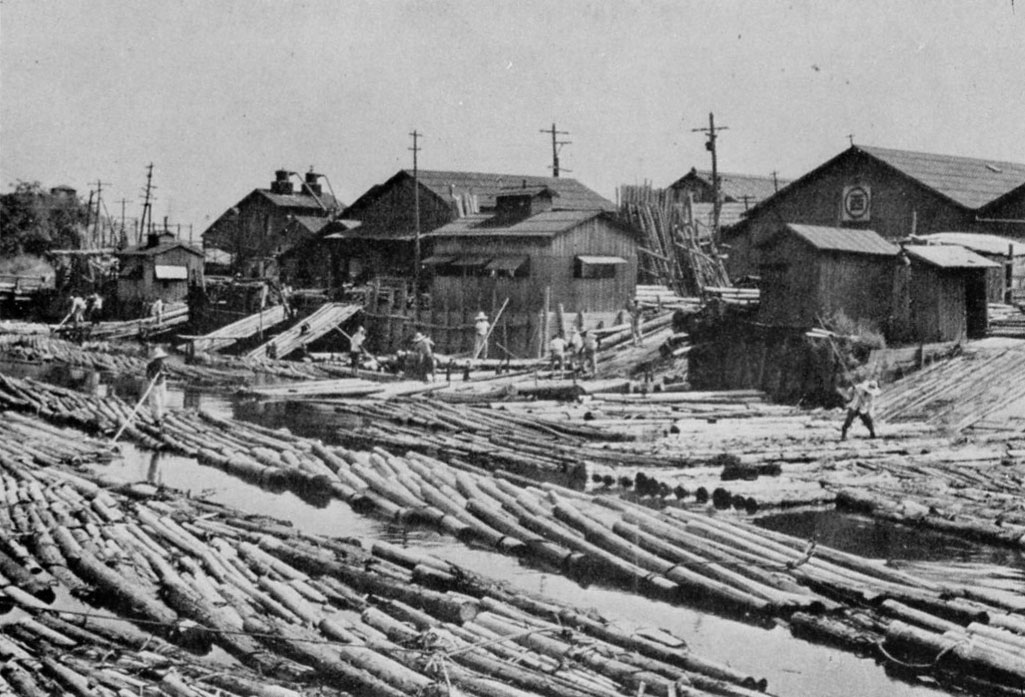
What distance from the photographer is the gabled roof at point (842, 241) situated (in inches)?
1075

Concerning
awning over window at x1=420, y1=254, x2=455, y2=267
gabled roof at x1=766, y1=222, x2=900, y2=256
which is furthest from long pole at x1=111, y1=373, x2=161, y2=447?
awning over window at x1=420, y1=254, x2=455, y2=267

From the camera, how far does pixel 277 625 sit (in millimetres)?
9961

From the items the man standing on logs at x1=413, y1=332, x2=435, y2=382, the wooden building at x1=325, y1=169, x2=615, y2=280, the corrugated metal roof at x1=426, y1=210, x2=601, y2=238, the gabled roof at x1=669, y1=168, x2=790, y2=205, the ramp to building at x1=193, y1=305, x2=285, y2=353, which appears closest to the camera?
the man standing on logs at x1=413, y1=332, x2=435, y2=382

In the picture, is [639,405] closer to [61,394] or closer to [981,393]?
[981,393]

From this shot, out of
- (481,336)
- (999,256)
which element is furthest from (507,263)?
(999,256)

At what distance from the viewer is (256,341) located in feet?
143

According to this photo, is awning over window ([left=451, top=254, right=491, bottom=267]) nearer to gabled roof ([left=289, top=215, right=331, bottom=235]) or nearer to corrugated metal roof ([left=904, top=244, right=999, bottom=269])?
corrugated metal roof ([left=904, top=244, right=999, bottom=269])

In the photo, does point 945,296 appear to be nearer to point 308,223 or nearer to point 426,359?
point 426,359

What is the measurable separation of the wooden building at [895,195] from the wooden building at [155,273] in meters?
29.9

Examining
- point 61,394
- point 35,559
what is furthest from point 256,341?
point 35,559

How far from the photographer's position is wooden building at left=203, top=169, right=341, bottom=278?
63.3m

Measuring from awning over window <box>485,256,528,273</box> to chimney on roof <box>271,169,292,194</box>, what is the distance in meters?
33.0

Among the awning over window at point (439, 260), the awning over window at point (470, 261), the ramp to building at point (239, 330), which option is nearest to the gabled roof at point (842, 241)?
the awning over window at point (470, 261)

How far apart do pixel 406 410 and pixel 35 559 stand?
13242mm
